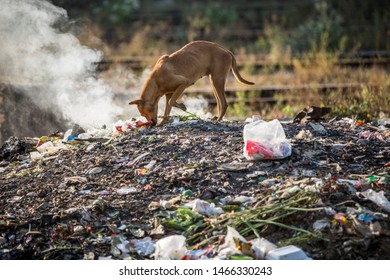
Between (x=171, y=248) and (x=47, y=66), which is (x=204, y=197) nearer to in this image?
(x=171, y=248)

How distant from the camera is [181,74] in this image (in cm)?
852

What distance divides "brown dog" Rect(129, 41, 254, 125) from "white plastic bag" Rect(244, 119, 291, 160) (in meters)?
2.13

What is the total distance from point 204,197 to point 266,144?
808 mm

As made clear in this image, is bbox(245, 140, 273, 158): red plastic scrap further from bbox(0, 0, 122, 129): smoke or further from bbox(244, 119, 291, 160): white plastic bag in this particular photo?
bbox(0, 0, 122, 129): smoke

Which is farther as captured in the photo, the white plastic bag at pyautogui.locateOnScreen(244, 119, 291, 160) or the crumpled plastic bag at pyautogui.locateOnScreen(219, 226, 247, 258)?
the white plastic bag at pyautogui.locateOnScreen(244, 119, 291, 160)

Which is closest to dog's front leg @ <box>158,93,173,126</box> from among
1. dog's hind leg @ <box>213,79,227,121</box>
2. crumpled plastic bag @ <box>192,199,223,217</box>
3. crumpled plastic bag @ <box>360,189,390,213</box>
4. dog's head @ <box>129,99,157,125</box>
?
dog's head @ <box>129,99,157,125</box>

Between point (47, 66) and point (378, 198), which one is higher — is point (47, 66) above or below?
above

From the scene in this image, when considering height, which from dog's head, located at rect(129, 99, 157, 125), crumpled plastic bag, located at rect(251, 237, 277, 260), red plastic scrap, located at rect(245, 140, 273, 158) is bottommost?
crumpled plastic bag, located at rect(251, 237, 277, 260)

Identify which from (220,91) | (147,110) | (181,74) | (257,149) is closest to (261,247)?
(257,149)

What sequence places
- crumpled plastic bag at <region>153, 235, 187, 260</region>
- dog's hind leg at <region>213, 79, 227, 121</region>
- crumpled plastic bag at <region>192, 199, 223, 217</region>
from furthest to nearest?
dog's hind leg at <region>213, 79, 227, 121</region> < crumpled plastic bag at <region>192, 199, 223, 217</region> < crumpled plastic bag at <region>153, 235, 187, 260</region>

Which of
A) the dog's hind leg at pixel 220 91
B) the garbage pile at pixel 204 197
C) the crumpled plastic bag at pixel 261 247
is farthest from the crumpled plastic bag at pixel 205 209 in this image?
the dog's hind leg at pixel 220 91

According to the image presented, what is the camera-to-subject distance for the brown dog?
8328mm

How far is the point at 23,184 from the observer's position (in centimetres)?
663

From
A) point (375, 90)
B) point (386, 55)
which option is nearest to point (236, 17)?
point (386, 55)
